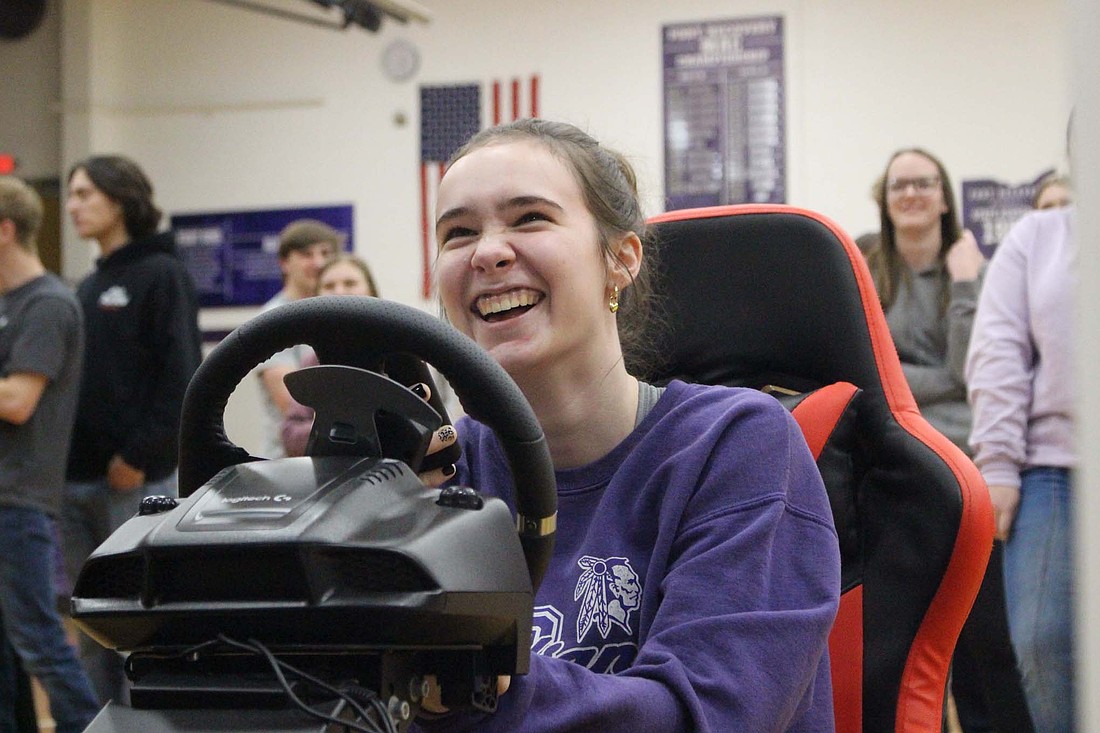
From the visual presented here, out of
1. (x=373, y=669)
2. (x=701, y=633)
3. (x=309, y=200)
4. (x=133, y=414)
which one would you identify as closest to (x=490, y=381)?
(x=373, y=669)

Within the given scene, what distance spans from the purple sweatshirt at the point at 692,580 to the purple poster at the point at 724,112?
4.41m

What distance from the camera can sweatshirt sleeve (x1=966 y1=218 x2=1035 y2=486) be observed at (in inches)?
81.3

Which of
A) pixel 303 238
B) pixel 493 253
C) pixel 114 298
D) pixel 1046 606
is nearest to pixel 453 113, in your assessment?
pixel 303 238

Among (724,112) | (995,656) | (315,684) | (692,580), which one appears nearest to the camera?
(315,684)

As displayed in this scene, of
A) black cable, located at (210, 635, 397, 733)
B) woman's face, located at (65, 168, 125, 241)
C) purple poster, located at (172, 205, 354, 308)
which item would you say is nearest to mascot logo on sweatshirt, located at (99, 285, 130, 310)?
woman's face, located at (65, 168, 125, 241)

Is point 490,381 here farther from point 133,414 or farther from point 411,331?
point 133,414

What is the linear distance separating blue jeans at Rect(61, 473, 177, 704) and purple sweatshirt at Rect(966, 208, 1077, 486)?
1926 mm

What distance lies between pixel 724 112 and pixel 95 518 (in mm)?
3434

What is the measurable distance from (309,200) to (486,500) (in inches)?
222

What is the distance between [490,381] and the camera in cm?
65

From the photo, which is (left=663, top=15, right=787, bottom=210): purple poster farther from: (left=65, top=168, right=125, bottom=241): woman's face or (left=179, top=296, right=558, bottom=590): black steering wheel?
(left=179, top=296, right=558, bottom=590): black steering wheel

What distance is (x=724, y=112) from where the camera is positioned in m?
5.49

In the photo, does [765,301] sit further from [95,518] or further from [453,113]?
[453,113]

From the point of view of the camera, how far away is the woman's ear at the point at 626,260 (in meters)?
1.24
